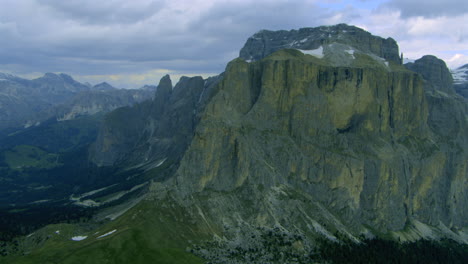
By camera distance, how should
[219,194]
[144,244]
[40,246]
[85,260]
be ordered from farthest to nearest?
[219,194]
[40,246]
[144,244]
[85,260]

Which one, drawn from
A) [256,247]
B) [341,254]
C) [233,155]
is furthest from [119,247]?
[341,254]

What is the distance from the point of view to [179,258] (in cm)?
14050

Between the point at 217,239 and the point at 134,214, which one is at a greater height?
the point at 134,214

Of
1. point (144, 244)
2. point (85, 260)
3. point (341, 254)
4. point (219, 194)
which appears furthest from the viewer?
point (219, 194)

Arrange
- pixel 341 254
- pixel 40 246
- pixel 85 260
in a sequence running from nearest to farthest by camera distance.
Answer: pixel 85 260 < pixel 40 246 < pixel 341 254

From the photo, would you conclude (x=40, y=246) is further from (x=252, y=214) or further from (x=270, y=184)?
(x=270, y=184)

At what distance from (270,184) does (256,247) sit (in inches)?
1493

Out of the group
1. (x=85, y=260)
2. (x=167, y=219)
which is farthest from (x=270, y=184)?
(x=85, y=260)

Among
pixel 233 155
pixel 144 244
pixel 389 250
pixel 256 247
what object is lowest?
pixel 389 250

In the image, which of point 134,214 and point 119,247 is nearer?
point 119,247

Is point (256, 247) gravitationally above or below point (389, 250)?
above

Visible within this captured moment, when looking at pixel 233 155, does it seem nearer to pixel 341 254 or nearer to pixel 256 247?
pixel 256 247

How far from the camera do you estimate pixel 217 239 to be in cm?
16425

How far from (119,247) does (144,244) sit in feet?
25.8
